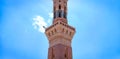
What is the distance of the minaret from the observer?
1227 inches

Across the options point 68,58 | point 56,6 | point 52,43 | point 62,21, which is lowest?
point 68,58

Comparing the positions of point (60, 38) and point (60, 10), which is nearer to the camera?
point (60, 38)

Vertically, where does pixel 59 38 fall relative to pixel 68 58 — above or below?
above

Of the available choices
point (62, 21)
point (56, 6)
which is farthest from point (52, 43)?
point (56, 6)

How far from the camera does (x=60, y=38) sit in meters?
31.7

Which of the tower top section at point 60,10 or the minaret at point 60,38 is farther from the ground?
the tower top section at point 60,10

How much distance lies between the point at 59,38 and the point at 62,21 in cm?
277

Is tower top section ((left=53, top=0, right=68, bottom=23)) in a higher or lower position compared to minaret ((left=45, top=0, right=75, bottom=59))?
higher

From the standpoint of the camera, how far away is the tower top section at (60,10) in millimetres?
34000

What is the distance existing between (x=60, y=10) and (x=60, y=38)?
15.5 ft

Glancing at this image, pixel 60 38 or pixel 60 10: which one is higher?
pixel 60 10

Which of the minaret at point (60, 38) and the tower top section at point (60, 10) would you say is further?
the tower top section at point (60, 10)

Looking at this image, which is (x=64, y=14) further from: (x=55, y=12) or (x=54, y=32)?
(x=54, y=32)

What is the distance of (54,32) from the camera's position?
3231 centimetres
